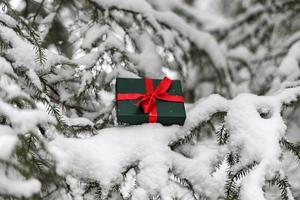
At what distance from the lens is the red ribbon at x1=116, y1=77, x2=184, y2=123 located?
2248 mm

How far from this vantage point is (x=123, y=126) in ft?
7.57

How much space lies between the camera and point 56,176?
1649mm

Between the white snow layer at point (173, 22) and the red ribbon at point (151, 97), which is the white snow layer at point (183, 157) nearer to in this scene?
the red ribbon at point (151, 97)

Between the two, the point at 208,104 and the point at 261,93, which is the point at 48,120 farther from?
the point at 261,93

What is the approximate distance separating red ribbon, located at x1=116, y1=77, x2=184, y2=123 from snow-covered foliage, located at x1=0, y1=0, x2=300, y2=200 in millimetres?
98

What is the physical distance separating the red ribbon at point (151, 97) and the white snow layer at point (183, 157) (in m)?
0.10

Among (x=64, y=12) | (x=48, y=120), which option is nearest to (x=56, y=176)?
(x=48, y=120)

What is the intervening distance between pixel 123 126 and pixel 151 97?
247 millimetres

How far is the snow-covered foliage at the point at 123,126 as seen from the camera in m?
1.68

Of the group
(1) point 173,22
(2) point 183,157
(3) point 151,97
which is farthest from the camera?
(1) point 173,22

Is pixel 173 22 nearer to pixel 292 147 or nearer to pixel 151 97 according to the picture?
pixel 151 97

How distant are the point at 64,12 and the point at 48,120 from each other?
192cm

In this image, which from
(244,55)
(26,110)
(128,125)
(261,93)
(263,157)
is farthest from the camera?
(244,55)

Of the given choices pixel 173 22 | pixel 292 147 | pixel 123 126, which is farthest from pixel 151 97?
pixel 173 22
